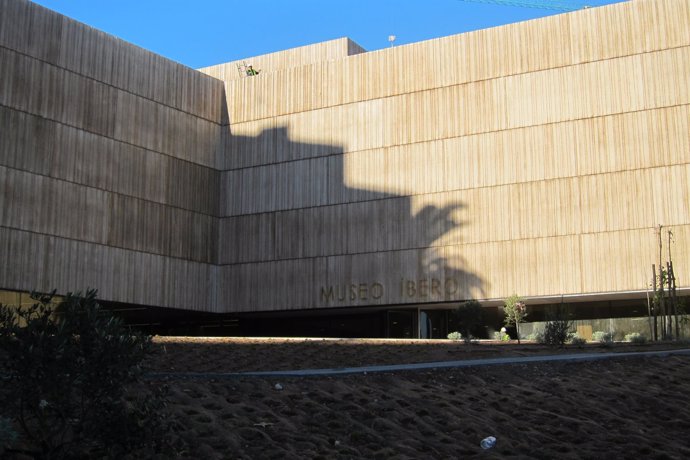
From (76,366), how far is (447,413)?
19.1 ft

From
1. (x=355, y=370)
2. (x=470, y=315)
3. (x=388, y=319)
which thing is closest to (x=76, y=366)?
(x=355, y=370)

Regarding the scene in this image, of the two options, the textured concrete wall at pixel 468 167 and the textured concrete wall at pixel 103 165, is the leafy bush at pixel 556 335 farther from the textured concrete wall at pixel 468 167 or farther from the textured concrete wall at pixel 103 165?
the textured concrete wall at pixel 103 165

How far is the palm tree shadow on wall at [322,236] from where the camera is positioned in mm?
41031

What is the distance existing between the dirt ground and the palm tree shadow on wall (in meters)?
23.3

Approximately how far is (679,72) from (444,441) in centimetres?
2942

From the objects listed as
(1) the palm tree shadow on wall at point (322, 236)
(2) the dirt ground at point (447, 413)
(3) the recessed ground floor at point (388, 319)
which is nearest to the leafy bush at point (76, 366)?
(2) the dirt ground at point (447, 413)

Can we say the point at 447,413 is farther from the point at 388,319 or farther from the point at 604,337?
the point at 388,319

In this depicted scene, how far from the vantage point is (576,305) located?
40.7 meters

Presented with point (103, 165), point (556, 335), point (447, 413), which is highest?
point (103, 165)

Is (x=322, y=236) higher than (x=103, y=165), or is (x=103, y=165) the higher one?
(x=103, y=165)

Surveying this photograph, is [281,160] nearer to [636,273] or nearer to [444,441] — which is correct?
[636,273]

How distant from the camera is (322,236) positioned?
43406 mm

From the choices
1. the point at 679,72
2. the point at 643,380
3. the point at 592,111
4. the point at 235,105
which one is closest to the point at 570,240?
the point at 592,111

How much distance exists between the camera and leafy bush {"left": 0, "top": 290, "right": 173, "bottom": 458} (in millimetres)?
9273
